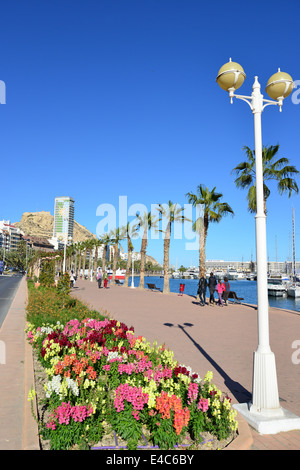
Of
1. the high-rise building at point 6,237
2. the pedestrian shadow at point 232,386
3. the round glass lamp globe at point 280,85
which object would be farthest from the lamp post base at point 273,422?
the high-rise building at point 6,237

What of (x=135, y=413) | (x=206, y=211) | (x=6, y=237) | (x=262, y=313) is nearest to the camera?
(x=135, y=413)

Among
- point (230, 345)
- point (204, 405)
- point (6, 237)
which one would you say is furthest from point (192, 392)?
point (6, 237)

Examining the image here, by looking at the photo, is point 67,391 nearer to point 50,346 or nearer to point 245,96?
point 50,346

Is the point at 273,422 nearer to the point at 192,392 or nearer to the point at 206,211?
the point at 192,392

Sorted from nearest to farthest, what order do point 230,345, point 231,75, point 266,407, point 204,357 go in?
point 266,407
point 231,75
point 204,357
point 230,345

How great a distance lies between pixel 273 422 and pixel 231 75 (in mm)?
5022

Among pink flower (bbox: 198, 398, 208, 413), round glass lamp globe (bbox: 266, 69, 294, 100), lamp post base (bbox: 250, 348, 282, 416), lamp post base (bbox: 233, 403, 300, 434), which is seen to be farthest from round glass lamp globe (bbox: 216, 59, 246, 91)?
lamp post base (bbox: 233, 403, 300, 434)

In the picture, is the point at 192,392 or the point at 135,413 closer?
the point at 135,413

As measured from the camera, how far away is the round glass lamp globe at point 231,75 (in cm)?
529

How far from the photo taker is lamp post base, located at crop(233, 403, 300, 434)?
437 cm

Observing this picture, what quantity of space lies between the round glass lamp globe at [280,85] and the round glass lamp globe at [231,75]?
0.50m

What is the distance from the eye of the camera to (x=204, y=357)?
8016 mm

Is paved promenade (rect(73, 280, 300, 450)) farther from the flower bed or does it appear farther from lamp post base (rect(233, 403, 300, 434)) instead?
the flower bed
